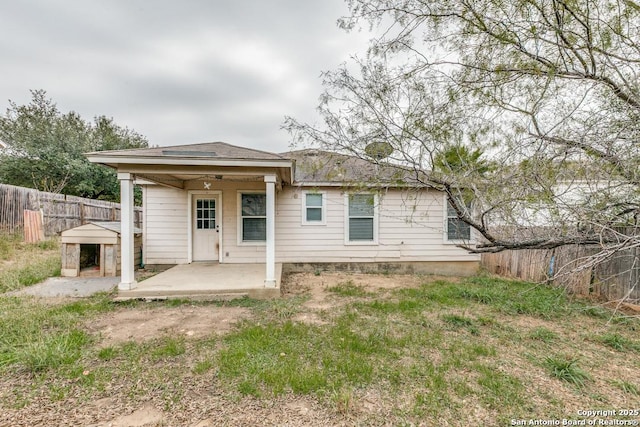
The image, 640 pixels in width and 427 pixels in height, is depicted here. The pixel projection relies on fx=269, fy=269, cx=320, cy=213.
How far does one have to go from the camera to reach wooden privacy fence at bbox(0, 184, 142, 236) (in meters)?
8.76

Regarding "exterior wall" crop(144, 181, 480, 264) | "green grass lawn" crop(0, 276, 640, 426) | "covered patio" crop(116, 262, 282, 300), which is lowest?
"green grass lawn" crop(0, 276, 640, 426)

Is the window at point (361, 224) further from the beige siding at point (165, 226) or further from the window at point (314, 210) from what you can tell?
the beige siding at point (165, 226)

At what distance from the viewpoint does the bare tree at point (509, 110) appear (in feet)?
9.07

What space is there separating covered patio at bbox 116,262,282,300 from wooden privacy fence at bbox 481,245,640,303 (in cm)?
442

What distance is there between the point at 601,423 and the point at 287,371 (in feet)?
7.87

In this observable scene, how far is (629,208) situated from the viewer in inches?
111

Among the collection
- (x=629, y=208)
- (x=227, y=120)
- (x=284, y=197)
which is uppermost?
(x=227, y=120)

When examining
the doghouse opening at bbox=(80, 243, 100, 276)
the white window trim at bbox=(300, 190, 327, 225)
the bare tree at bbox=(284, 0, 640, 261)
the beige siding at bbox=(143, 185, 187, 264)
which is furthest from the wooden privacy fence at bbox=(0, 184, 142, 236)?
the bare tree at bbox=(284, 0, 640, 261)

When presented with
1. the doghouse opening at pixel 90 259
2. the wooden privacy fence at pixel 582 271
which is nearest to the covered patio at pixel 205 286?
the doghouse opening at pixel 90 259

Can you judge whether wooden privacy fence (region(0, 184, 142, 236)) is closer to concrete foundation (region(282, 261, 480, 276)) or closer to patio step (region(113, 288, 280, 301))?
patio step (region(113, 288, 280, 301))

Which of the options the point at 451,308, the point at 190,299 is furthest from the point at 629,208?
the point at 190,299

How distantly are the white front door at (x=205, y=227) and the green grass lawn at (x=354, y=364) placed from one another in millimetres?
2954

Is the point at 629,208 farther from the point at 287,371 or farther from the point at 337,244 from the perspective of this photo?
the point at 337,244

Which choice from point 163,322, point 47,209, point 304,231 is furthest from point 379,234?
point 47,209
